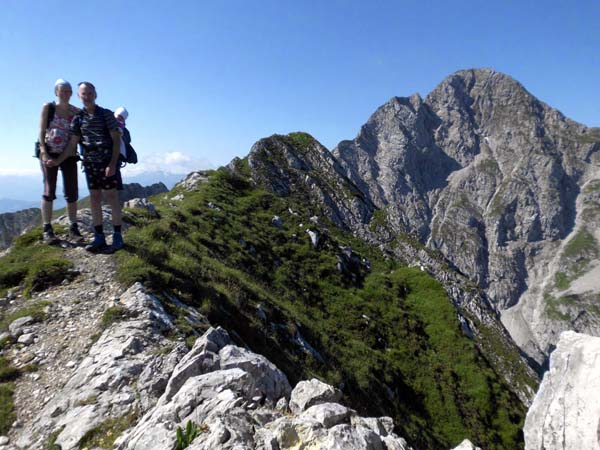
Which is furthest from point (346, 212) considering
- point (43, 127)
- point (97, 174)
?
point (43, 127)

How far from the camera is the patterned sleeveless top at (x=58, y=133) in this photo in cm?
1145

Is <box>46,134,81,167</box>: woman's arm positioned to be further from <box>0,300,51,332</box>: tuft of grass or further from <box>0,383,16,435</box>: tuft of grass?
<box>0,383,16,435</box>: tuft of grass

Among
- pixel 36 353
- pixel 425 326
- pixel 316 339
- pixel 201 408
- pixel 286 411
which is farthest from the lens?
pixel 425 326

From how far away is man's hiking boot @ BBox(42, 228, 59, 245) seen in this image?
1299 centimetres

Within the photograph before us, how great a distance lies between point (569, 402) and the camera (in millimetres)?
4504

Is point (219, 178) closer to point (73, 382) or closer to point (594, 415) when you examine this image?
point (73, 382)

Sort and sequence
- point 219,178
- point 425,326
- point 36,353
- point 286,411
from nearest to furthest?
point 286,411
point 36,353
point 425,326
point 219,178

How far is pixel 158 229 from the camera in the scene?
Result: 59.1 feet

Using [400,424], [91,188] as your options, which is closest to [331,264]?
[400,424]

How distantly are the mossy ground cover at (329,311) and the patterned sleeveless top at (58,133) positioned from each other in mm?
4063

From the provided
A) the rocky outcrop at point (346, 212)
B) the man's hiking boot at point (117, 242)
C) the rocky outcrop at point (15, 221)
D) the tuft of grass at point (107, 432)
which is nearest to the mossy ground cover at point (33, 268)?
the man's hiking boot at point (117, 242)

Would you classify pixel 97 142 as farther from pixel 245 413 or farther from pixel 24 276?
pixel 245 413

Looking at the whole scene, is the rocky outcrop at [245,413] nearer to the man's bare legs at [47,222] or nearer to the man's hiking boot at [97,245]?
the man's hiking boot at [97,245]

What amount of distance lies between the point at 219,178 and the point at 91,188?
28282mm
